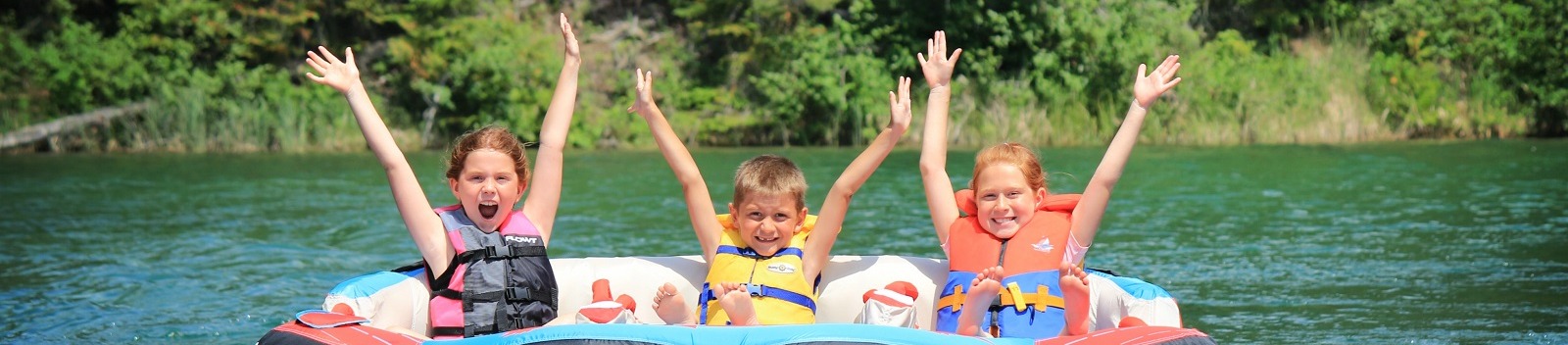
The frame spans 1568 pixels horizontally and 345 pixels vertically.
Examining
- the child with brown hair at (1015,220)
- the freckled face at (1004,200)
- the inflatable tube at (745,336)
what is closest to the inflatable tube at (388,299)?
the inflatable tube at (745,336)

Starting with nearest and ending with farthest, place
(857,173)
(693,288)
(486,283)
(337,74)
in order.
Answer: (337,74) → (486,283) → (857,173) → (693,288)

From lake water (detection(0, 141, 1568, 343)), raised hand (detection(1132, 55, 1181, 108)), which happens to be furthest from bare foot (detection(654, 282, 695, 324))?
lake water (detection(0, 141, 1568, 343))

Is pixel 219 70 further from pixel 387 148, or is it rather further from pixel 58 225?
pixel 387 148

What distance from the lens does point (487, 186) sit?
434 cm

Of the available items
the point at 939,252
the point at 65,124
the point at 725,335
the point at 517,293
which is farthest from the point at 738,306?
the point at 65,124

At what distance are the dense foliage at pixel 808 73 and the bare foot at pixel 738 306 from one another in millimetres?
14805

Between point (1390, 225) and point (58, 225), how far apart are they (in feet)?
26.3

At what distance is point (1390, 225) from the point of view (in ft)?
31.2

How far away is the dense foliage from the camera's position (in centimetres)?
1848

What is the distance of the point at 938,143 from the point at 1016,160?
0.87ft

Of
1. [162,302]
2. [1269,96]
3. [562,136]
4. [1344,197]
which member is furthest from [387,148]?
[1269,96]

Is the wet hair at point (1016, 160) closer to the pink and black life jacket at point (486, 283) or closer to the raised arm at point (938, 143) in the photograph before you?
the raised arm at point (938, 143)

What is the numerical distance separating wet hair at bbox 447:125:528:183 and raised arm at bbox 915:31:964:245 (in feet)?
3.56

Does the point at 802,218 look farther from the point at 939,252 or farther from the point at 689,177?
the point at 939,252
